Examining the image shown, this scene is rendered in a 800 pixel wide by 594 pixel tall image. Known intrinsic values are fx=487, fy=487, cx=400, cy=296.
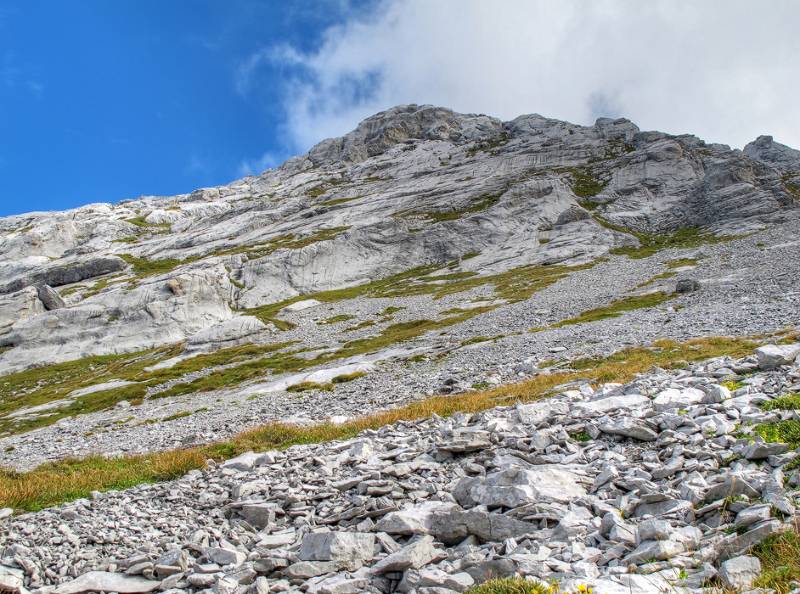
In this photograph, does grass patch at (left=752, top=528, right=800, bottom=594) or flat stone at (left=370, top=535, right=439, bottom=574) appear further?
flat stone at (left=370, top=535, right=439, bottom=574)

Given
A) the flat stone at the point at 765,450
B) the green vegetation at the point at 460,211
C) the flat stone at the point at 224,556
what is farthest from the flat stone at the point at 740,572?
the green vegetation at the point at 460,211

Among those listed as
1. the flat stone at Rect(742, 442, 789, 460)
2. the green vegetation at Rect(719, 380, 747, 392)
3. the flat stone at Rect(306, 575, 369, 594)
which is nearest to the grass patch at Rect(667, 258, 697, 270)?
the green vegetation at Rect(719, 380, 747, 392)

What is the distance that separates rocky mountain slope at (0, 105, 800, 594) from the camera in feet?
27.8

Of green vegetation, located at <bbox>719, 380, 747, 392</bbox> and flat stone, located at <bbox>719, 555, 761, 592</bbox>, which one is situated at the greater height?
flat stone, located at <bbox>719, 555, 761, 592</bbox>

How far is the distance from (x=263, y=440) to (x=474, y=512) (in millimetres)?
11668

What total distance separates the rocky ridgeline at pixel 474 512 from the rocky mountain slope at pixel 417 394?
59 mm

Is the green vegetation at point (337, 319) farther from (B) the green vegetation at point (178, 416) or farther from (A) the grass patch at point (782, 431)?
(A) the grass patch at point (782, 431)

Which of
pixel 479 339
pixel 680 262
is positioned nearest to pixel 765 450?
pixel 479 339

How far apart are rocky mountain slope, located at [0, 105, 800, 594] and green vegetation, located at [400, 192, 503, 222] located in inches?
385

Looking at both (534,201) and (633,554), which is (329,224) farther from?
(633,554)

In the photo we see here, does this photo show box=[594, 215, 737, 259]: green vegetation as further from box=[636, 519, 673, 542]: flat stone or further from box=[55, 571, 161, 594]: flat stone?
box=[55, 571, 161, 594]: flat stone

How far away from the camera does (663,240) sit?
117438 mm

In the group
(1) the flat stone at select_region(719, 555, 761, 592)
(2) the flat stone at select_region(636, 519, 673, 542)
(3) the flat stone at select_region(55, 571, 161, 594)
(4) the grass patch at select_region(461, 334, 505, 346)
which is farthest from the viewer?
(4) the grass patch at select_region(461, 334, 505, 346)

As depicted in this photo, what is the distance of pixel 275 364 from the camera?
185ft
